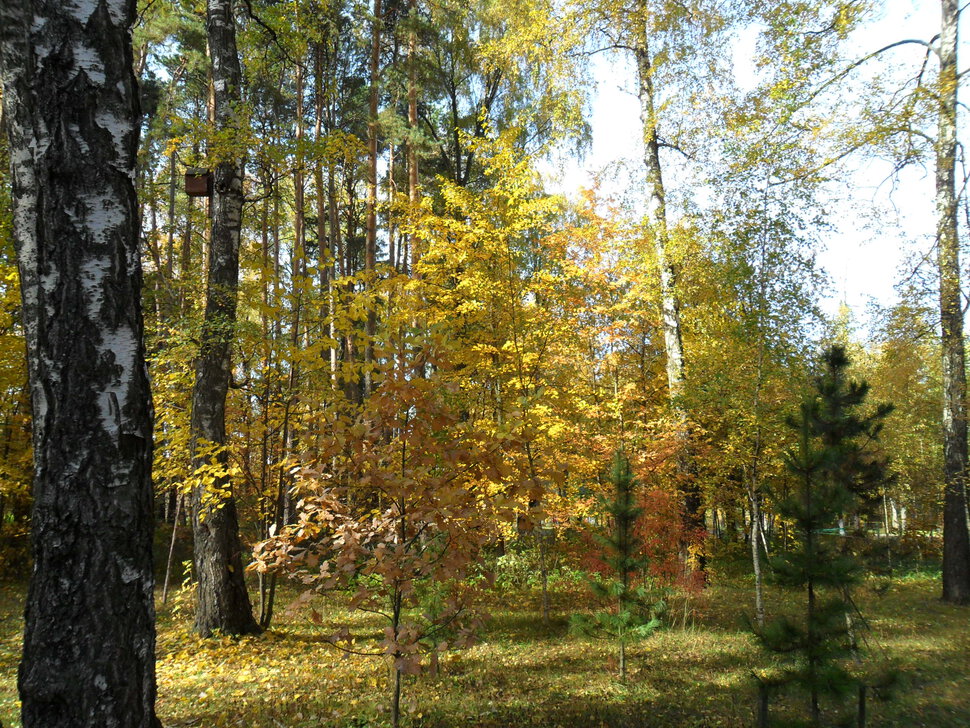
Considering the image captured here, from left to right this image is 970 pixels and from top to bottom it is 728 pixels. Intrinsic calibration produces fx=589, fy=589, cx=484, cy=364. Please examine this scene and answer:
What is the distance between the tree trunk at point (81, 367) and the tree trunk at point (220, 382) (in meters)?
4.31

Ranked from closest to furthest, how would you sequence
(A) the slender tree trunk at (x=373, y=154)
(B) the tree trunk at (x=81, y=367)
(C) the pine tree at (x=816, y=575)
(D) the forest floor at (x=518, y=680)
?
(B) the tree trunk at (x=81, y=367), (C) the pine tree at (x=816, y=575), (D) the forest floor at (x=518, y=680), (A) the slender tree trunk at (x=373, y=154)

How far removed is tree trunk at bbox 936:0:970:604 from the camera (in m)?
8.80

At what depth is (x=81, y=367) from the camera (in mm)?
2068

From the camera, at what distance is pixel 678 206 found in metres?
9.85

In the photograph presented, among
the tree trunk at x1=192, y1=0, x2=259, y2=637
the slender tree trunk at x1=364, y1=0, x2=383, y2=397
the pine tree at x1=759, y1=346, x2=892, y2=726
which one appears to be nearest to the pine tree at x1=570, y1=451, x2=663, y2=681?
the pine tree at x1=759, y1=346, x2=892, y2=726

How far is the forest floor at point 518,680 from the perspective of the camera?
A: 458 cm

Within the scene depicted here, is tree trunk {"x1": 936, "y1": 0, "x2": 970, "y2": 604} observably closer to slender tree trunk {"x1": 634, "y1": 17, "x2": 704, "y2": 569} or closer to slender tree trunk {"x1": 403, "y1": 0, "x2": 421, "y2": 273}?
slender tree trunk {"x1": 634, "y1": 17, "x2": 704, "y2": 569}

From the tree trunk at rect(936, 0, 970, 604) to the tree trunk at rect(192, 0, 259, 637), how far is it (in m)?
8.98

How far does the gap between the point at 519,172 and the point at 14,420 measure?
10497mm

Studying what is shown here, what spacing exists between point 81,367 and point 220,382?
187 inches

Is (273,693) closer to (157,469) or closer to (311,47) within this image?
(157,469)

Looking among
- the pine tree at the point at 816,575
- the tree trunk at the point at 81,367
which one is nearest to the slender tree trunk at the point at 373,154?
the pine tree at the point at 816,575

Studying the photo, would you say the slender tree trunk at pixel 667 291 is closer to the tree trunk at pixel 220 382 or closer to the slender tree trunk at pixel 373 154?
the slender tree trunk at pixel 373 154

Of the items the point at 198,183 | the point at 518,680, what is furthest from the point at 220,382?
the point at 518,680
